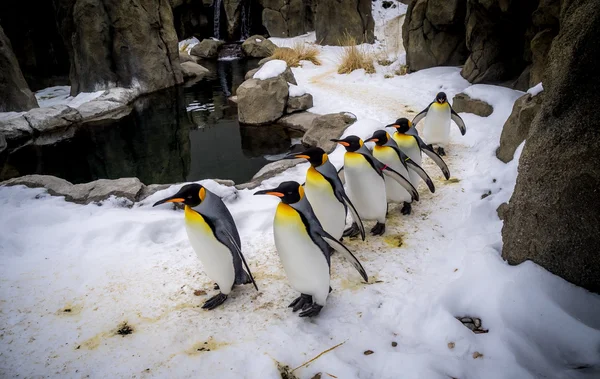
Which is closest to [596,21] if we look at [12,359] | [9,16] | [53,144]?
[12,359]

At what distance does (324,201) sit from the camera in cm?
267

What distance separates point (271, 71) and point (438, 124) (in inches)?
161

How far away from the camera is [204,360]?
1933mm

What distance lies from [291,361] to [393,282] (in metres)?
0.91

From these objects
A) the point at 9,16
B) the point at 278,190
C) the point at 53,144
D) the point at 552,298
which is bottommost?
the point at 53,144

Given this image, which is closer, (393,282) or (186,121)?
(393,282)

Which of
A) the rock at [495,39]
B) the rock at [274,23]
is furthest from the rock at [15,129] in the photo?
the rock at [274,23]

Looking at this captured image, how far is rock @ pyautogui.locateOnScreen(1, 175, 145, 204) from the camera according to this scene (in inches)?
148

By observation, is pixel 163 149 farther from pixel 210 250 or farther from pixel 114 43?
pixel 114 43

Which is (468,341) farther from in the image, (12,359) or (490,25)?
(490,25)

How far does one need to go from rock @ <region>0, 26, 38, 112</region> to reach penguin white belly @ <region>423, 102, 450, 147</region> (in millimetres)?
8928

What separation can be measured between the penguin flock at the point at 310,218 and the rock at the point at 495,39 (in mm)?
4256

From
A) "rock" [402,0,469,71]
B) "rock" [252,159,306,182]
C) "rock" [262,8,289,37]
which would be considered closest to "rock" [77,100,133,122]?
"rock" [252,159,306,182]

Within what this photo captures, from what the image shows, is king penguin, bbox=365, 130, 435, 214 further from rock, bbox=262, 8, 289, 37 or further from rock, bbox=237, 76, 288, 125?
rock, bbox=262, 8, 289, 37
